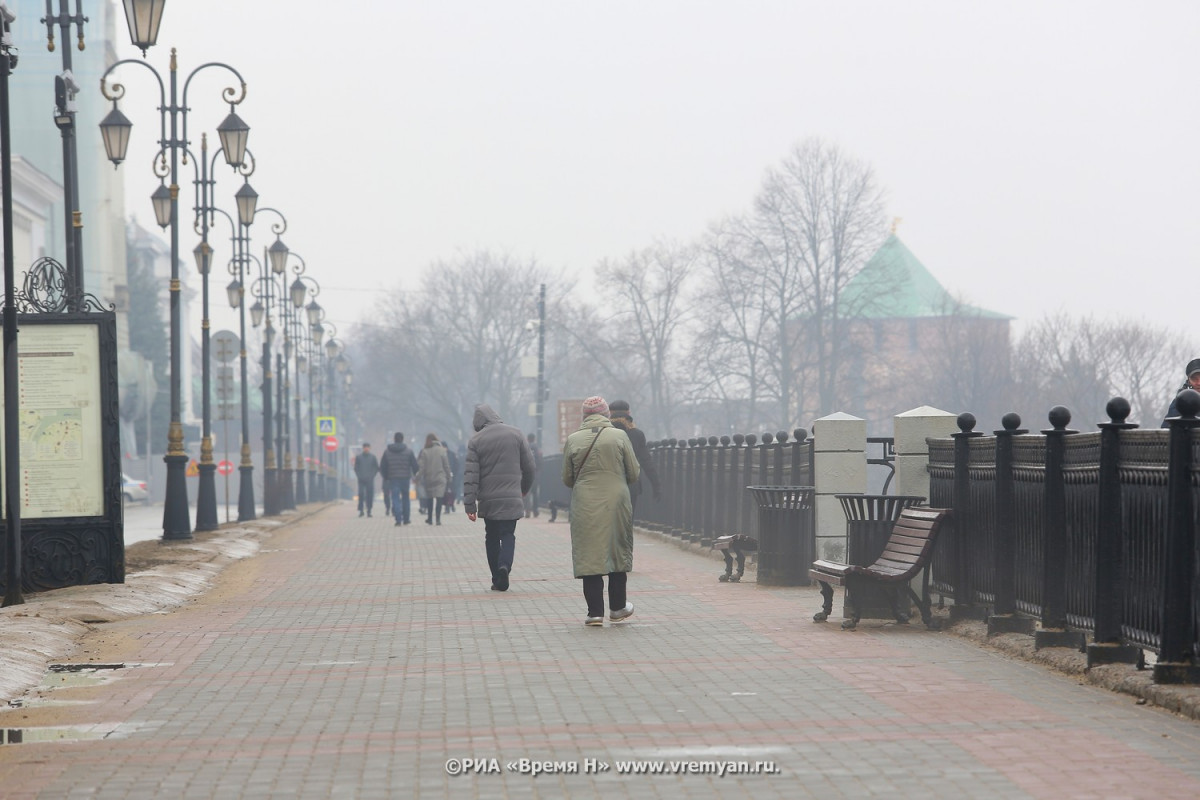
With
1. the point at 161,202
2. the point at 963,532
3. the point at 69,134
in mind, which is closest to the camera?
the point at 963,532

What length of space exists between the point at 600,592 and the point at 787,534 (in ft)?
11.8

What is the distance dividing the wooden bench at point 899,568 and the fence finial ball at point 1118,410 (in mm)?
2918

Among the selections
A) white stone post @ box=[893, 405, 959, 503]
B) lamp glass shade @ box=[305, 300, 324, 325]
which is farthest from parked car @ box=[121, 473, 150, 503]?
white stone post @ box=[893, 405, 959, 503]

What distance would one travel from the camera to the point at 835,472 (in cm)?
1541

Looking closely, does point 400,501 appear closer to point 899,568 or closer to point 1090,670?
point 899,568

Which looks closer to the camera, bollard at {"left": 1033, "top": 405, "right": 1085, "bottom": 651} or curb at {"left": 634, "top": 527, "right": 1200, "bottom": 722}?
curb at {"left": 634, "top": 527, "right": 1200, "bottom": 722}

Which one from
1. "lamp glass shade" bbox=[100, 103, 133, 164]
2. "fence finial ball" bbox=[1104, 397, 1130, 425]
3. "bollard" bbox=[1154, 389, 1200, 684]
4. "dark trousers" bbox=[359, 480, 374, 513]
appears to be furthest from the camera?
"dark trousers" bbox=[359, 480, 374, 513]

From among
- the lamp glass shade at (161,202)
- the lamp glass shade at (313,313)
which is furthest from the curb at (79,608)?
the lamp glass shade at (313,313)

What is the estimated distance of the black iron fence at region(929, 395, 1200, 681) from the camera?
7.98 m

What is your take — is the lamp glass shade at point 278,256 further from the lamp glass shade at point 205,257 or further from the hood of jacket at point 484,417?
the hood of jacket at point 484,417

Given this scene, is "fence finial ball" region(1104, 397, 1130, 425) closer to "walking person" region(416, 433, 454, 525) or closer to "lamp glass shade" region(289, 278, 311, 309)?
"walking person" region(416, 433, 454, 525)

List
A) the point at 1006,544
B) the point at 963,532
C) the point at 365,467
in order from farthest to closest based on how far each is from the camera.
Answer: the point at 365,467, the point at 963,532, the point at 1006,544

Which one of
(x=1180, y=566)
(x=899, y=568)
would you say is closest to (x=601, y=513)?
(x=899, y=568)

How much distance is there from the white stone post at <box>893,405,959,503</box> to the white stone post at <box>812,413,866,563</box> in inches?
86.1
